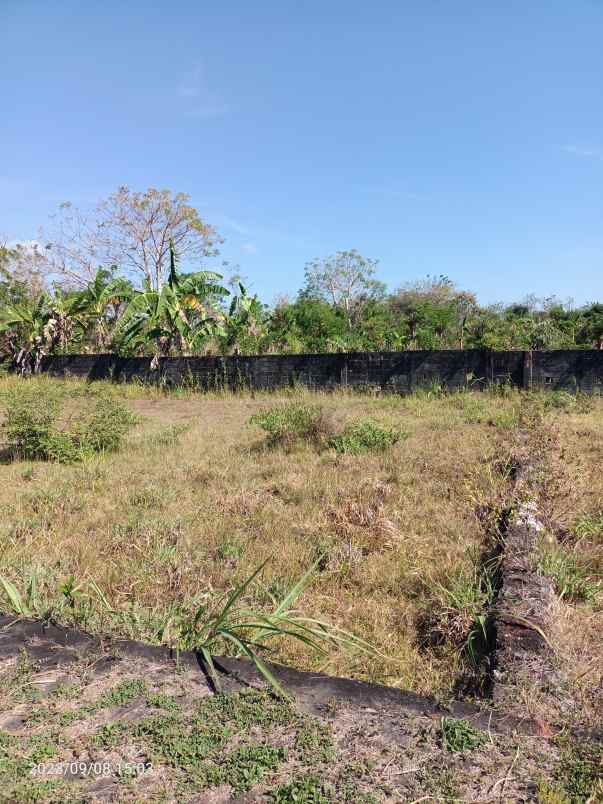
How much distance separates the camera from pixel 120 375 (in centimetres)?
1424

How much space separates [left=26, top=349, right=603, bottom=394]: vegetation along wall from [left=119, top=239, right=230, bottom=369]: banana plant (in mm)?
971

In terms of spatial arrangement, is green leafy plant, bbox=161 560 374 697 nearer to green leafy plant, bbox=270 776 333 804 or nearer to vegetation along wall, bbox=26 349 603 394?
green leafy plant, bbox=270 776 333 804

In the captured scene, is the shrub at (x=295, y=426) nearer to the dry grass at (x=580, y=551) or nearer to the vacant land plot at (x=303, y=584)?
the vacant land plot at (x=303, y=584)

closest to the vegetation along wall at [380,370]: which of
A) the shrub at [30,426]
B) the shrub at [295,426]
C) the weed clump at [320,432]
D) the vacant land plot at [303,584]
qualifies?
the vacant land plot at [303,584]

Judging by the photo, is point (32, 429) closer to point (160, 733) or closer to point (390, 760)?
point (160, 733)

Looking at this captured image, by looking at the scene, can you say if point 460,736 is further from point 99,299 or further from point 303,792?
point 99,299

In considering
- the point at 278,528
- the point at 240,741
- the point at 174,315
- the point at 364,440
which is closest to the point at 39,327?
the point at 174,315

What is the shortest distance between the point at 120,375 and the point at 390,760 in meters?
13.6

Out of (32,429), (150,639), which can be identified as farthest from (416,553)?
(32,429)

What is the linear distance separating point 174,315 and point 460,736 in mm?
13236

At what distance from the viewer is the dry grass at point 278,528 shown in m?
2.93

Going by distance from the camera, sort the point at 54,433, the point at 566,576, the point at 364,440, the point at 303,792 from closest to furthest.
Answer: the point at 303,792
the point at 566,576
the point at 364,440
the point at 54,433

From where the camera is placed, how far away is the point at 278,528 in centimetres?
413

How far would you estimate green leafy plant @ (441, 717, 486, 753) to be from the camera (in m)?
1.72
